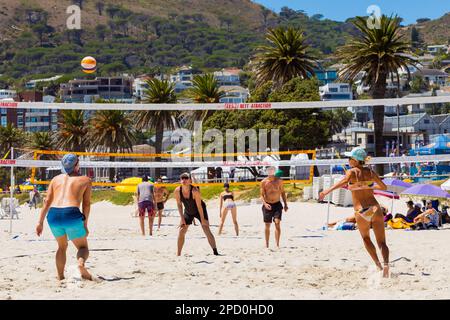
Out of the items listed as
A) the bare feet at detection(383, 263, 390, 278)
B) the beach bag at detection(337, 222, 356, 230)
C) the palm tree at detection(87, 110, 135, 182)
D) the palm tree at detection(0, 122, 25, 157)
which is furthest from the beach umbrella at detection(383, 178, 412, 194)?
the palm tree at detection(0, 122, 25, 157)

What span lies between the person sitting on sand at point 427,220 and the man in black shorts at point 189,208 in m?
7.31

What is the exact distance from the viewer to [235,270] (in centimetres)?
888

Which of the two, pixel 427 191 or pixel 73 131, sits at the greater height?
pixel 73 131

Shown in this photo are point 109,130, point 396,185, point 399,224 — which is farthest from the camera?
point 109,130

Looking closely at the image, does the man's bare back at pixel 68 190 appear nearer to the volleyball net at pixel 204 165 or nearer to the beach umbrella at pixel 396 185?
the volleyball net at pixel 204 165

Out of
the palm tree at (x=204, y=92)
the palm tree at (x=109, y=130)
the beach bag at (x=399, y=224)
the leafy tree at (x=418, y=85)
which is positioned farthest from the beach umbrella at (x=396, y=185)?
the leafy tree at (x=418, y=85)

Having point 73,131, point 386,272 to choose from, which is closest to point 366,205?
point 386,272

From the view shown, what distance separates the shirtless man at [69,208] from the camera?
7.76m

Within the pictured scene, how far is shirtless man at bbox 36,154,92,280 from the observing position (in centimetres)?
776

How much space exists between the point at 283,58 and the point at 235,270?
30722mm

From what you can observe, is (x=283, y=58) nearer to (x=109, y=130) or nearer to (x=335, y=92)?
(x=109, y=130)
